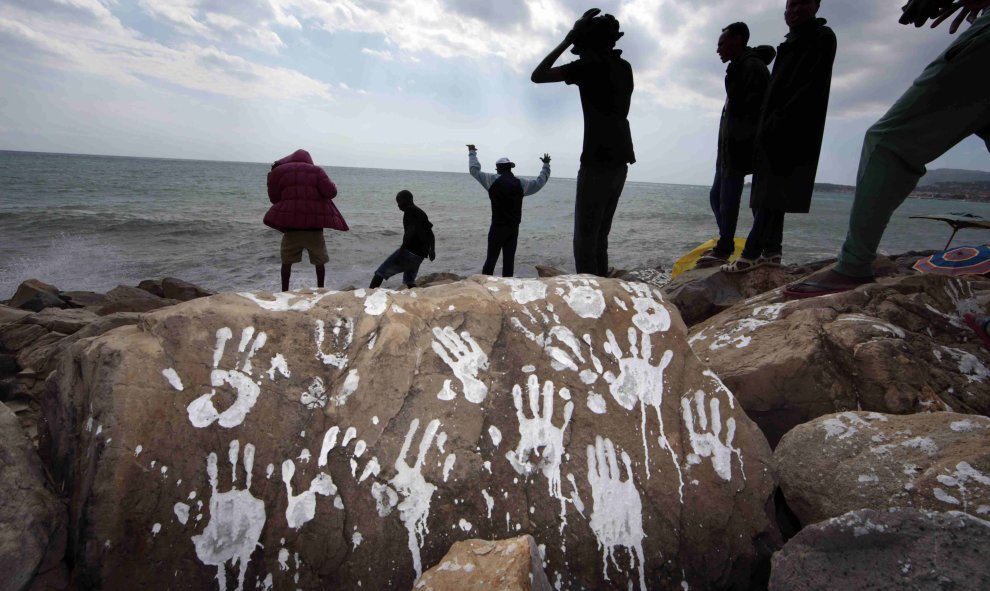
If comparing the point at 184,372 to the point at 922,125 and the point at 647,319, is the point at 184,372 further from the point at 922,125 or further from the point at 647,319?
the point at 922,125

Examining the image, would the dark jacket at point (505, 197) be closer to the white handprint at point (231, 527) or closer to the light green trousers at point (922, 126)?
the light green trousers at point (922, 126)

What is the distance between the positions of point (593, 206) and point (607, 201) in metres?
0.14

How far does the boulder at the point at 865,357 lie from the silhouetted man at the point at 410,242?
13.4 ft

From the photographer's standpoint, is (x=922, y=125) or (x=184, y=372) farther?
(x=922, y=125)

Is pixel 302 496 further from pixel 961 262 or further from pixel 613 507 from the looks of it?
pixel 961 262

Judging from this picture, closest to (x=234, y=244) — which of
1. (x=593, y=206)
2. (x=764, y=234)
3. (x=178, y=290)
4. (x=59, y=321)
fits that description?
(x=178, y=290)

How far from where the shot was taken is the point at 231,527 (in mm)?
1577

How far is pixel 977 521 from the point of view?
1242 millimetres

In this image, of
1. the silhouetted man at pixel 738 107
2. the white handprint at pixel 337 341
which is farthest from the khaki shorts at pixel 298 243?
the silhouetted man at pixel 738 107

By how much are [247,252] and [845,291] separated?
1146 centimetres

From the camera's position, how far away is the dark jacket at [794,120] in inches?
127

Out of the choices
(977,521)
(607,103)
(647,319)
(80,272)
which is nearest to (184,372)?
(647,319)

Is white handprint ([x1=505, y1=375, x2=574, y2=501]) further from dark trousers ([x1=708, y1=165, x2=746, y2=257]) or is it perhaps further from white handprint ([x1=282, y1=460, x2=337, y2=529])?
dark trousers ([x1=708, y1=165, x2=746, y2=257])

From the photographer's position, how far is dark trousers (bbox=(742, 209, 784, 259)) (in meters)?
3.71
